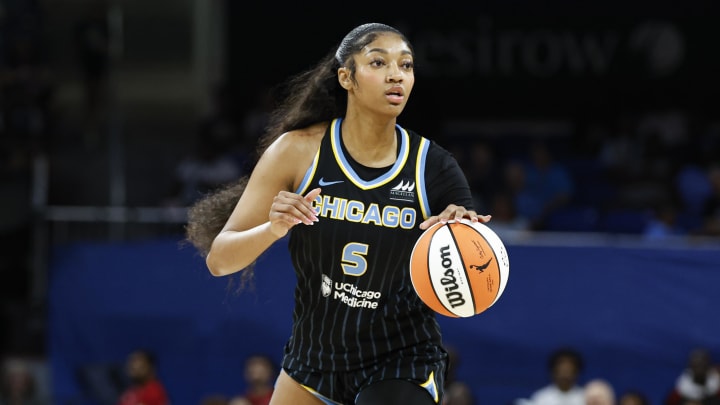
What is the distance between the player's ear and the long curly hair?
29 millimetres

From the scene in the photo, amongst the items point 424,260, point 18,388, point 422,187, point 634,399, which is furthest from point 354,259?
point 18,388

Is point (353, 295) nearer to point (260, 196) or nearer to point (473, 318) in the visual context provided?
point (260, 196)

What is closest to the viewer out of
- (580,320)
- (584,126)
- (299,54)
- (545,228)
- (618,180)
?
(580,320)

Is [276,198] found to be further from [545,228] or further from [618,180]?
[618,180]

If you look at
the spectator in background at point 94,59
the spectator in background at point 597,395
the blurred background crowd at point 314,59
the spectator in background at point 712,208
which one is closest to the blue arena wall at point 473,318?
the spectator in background at point 597,395

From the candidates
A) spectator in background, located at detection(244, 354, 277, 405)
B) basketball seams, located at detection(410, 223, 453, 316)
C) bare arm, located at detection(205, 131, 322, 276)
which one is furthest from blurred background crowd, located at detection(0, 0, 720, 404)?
basketball seams, located at detection(410, 223, 453, 316)

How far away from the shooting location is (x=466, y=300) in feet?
16.6

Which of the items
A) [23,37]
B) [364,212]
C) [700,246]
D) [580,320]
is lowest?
[580,320]

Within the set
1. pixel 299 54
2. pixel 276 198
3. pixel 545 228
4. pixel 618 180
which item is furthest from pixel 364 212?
pixel 299 54

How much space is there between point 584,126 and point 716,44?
2532 millimetres

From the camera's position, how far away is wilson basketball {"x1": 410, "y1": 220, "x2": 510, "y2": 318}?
5008 mm

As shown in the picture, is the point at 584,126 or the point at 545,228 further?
the point at 584,126

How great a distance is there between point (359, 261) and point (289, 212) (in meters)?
0.58

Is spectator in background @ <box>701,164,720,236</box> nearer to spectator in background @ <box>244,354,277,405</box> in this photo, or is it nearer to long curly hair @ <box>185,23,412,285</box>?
spectator in background @ <box>244,354,277,405</box>
